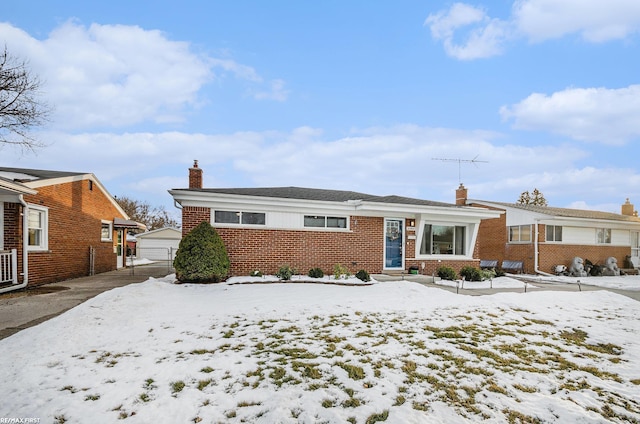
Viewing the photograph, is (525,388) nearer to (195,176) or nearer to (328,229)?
(328,229)

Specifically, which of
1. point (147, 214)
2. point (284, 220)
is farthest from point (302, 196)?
point (147, 214)

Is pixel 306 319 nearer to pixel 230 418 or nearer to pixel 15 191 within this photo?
pixel 230 418

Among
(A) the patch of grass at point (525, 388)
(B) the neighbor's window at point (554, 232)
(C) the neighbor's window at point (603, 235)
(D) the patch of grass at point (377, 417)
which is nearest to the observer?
(D) the patch of grass at point (377, 417)

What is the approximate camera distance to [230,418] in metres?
3.40

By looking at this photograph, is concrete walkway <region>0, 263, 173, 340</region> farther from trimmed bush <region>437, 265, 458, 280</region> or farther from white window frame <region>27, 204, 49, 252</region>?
trimmed bush <region>437, 265, 458, 280</region>

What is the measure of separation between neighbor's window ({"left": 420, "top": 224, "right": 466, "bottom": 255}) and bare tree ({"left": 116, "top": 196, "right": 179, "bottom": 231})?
40.6 meters

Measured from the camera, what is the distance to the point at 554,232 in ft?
63.9

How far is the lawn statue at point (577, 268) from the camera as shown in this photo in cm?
1825

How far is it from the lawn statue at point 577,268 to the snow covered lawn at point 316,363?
36.4 ft

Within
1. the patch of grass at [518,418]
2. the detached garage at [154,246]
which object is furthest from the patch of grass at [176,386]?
the detached garage at [154,246]

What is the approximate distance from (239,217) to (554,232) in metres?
18.0

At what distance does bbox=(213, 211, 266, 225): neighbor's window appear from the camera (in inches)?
483

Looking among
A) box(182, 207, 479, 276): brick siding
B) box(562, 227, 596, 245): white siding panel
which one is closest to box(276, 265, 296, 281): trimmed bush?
box(182, 207, 479, 276): brick siding

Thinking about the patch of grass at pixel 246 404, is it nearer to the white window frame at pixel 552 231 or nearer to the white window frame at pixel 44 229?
the white window frame at pixel 44 229
